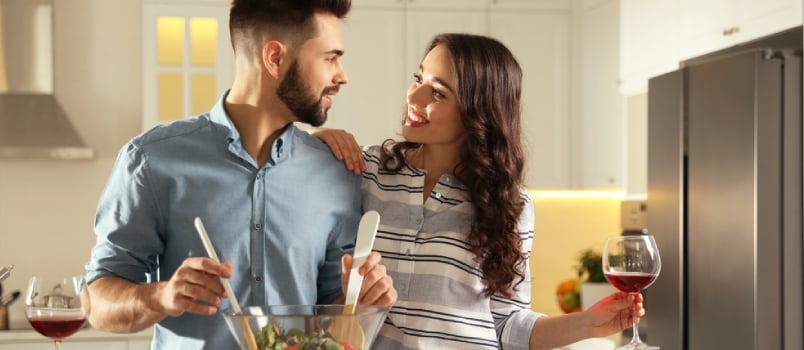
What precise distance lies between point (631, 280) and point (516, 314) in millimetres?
286

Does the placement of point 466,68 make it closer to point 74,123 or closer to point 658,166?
point 658,166

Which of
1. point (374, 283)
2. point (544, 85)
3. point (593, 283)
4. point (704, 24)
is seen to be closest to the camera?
point (374, 283)

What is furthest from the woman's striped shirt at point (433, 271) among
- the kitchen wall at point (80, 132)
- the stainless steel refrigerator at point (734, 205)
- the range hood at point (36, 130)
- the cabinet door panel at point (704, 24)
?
the kitchen wall at point (80, 132)

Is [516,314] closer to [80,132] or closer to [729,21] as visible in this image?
[729,21]

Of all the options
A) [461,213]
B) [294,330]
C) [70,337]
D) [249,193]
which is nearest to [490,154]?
[461,213]

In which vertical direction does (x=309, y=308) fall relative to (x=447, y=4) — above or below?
below

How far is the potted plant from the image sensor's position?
442 centimetres

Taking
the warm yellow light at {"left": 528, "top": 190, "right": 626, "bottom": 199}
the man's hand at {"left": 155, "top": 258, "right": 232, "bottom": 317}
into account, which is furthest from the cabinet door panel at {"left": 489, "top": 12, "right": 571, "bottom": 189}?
the man's hand at {"left": 155, "top": 258, "right": 232, "bottom": 317}

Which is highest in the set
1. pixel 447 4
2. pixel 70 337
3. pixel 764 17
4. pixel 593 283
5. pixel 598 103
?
pixel 447 4

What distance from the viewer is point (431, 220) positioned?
198 cm

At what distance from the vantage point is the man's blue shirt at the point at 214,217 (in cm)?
186

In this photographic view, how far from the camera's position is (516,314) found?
206cm

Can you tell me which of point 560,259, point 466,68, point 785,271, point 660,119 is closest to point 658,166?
point 660,119

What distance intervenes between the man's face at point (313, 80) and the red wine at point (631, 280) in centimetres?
61
